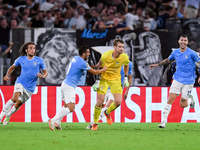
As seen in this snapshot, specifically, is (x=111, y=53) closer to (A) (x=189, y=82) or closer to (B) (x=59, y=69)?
(A) (x=189, y=82)

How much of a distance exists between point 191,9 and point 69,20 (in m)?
4.83

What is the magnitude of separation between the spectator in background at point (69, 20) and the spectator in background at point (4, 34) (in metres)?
2.30

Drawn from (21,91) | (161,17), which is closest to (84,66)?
(21,91)

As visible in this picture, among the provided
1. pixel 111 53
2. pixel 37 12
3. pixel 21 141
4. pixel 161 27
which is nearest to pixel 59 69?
pixel 37 12

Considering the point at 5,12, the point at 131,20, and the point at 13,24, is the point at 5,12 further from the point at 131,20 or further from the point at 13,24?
the point at 131,20

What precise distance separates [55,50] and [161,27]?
14.8 ft

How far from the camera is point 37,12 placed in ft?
61.8

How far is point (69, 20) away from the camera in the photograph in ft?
60.7

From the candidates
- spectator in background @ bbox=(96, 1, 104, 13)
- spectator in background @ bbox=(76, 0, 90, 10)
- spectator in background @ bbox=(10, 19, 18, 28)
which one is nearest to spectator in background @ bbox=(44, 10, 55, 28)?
spectator in background @ bbox=(10, 19, 18, 28)

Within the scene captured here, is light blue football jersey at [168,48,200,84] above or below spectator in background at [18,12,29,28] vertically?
below

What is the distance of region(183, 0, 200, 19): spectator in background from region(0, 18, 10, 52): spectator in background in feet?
22.6

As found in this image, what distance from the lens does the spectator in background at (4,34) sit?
17.4 m

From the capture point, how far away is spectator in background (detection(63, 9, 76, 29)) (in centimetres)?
1841

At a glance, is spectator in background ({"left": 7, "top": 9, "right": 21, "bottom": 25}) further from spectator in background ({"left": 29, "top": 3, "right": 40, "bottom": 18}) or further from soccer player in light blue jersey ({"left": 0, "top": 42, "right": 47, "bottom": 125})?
soccer player in light blue jersey ({"left": 0, "top": 42, "right": 47, "bottom": 125})
